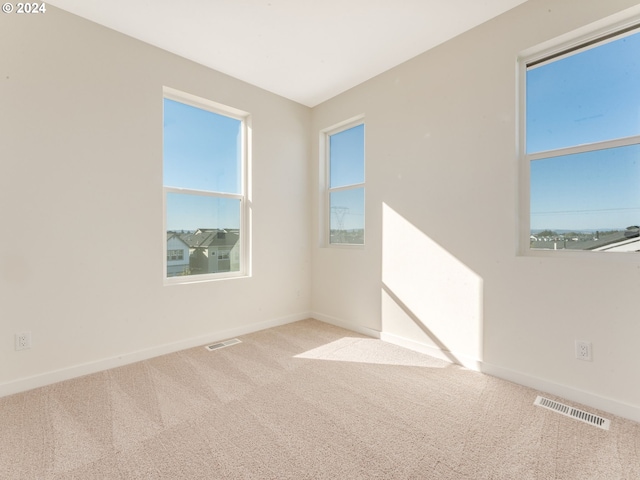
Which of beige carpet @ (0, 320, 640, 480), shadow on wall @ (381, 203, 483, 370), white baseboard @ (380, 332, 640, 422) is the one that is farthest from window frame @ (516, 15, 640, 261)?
beige carpet @ (0, 320, 640, 480)

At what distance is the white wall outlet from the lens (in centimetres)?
188

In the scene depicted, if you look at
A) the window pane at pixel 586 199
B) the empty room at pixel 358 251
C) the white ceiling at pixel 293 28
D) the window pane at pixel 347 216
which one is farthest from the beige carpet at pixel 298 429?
the white ceiling at pixel 293 28

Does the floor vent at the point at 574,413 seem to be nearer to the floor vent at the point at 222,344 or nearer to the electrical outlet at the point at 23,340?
the floor vent at the point at 222,344

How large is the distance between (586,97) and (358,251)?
223 centimetres

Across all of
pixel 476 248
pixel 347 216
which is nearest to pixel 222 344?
pixel 347 216

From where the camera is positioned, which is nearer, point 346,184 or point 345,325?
point 345,325

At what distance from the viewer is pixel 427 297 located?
271cm

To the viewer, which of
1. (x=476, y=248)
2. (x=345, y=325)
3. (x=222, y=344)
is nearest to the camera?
(x=476, y=248)

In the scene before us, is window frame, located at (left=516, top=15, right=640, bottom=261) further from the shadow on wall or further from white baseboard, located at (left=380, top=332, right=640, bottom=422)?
white baseboard, located at (left=380, top=332, right=640, bottom=422)

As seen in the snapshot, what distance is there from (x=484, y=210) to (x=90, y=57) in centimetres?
338

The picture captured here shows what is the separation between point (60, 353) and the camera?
2195mm

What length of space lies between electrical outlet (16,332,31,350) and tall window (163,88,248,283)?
3.39 ft

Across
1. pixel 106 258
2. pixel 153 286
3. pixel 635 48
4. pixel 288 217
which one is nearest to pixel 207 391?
pixel 153 286

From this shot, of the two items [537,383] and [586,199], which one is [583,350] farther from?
[586,199]
